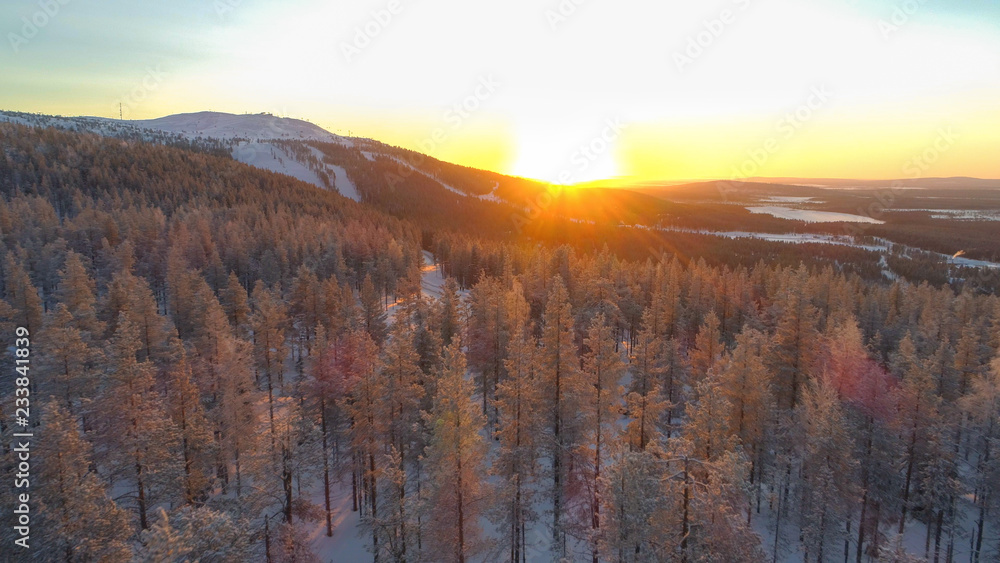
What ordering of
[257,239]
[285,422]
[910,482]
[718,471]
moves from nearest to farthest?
[718,471] → [285,422] → [910,482] → [257,239]

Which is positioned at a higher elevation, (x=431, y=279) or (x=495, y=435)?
(x=495, y=435)

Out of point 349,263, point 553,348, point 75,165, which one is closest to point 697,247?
point 349,263

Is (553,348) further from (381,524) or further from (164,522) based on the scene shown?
(164,522)

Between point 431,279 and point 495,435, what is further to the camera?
point 431,279

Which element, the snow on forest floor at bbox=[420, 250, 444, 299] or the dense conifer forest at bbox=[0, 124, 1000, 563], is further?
the snow on forest floor at bbox=[420, 250, 444, 299]

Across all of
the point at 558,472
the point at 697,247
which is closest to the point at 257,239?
the point at 558,472

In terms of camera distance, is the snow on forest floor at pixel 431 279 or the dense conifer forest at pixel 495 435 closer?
the dense conifer forest at pixel 495 435

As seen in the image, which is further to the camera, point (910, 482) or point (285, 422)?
point (910, 482)

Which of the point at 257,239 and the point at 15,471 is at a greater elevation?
the point at 257,239

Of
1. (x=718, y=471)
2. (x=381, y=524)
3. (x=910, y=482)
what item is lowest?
(x=910, y=482)

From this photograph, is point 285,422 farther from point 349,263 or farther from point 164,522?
point 349,263

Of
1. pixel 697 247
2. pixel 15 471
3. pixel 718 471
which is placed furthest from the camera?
pixel 697 247
